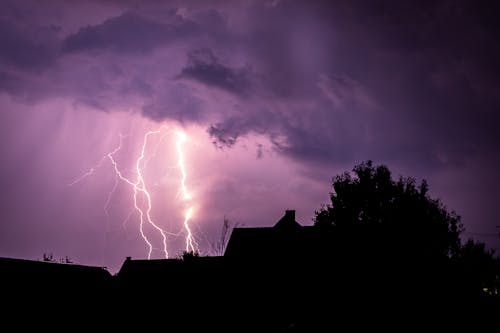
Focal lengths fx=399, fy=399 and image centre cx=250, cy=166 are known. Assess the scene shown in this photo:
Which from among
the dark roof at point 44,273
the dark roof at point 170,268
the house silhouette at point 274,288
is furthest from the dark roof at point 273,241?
the dark roof at point 44,273

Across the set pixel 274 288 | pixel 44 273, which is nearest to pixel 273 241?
pixel 274 288

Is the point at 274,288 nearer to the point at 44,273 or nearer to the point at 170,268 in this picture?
the point at 170,268

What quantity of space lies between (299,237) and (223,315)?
6.42 m

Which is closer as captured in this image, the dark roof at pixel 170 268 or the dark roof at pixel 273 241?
the dark roof at pixel 273 241

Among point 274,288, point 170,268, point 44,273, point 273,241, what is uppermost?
point 273,241

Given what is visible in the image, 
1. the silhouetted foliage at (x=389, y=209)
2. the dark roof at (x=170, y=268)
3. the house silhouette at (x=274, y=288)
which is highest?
the silhouetted foliage at (x=389, y=209)

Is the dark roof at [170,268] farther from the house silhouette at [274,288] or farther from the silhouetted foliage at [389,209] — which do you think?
the silhouetted foliage at [389,209]

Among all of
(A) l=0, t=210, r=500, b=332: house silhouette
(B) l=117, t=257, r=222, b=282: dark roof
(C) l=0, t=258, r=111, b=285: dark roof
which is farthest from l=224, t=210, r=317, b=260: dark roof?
(C) l=0, t=258, r=111, b=285: dark roof

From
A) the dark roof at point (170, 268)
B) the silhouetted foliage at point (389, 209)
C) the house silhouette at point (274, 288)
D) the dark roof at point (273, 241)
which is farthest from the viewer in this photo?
the silhouetted foliage at point (389, 209)

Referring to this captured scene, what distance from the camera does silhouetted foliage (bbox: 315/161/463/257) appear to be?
44.2 meters

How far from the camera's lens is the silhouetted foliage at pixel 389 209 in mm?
44188

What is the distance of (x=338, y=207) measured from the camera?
48656mm

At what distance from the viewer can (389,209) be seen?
46219 millimetres

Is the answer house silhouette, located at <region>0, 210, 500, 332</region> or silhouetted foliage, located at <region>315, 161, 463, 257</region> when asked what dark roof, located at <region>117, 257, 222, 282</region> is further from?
silhouetted foliage, located at <region>315, 161, 463, 257</region>
